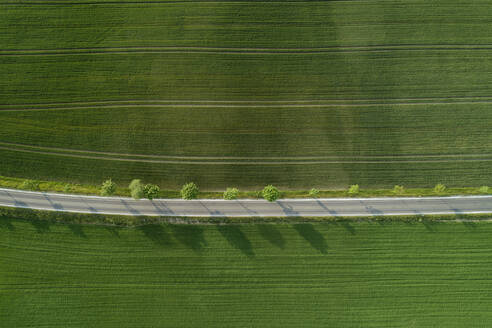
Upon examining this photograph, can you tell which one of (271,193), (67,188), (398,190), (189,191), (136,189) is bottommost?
(67,188)

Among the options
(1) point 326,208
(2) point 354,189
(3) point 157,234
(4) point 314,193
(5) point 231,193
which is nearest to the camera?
(5) point 231,193

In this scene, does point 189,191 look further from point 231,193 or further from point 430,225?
point 430,225

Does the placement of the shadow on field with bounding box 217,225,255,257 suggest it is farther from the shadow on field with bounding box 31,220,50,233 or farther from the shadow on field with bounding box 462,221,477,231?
the shadow on field with bounding box 462,221,477,231

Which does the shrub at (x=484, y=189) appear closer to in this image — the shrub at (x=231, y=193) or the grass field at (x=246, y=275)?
the grass field at (x=246, y=275)

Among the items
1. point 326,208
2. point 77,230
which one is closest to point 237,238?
point 326,208

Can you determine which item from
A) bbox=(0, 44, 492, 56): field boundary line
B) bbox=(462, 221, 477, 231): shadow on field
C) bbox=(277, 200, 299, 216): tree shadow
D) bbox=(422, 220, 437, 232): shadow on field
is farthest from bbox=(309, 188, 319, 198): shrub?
bbox=(462, 221, 477, 231): shadow on field

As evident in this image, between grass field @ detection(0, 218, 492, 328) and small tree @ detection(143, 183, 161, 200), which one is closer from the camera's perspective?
small tree @ detection(143, 183, 161, 200)

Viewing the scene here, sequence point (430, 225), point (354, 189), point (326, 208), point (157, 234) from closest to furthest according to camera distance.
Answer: point (354, 189), point (157, 234), point (430, 225), point (326, 208)
